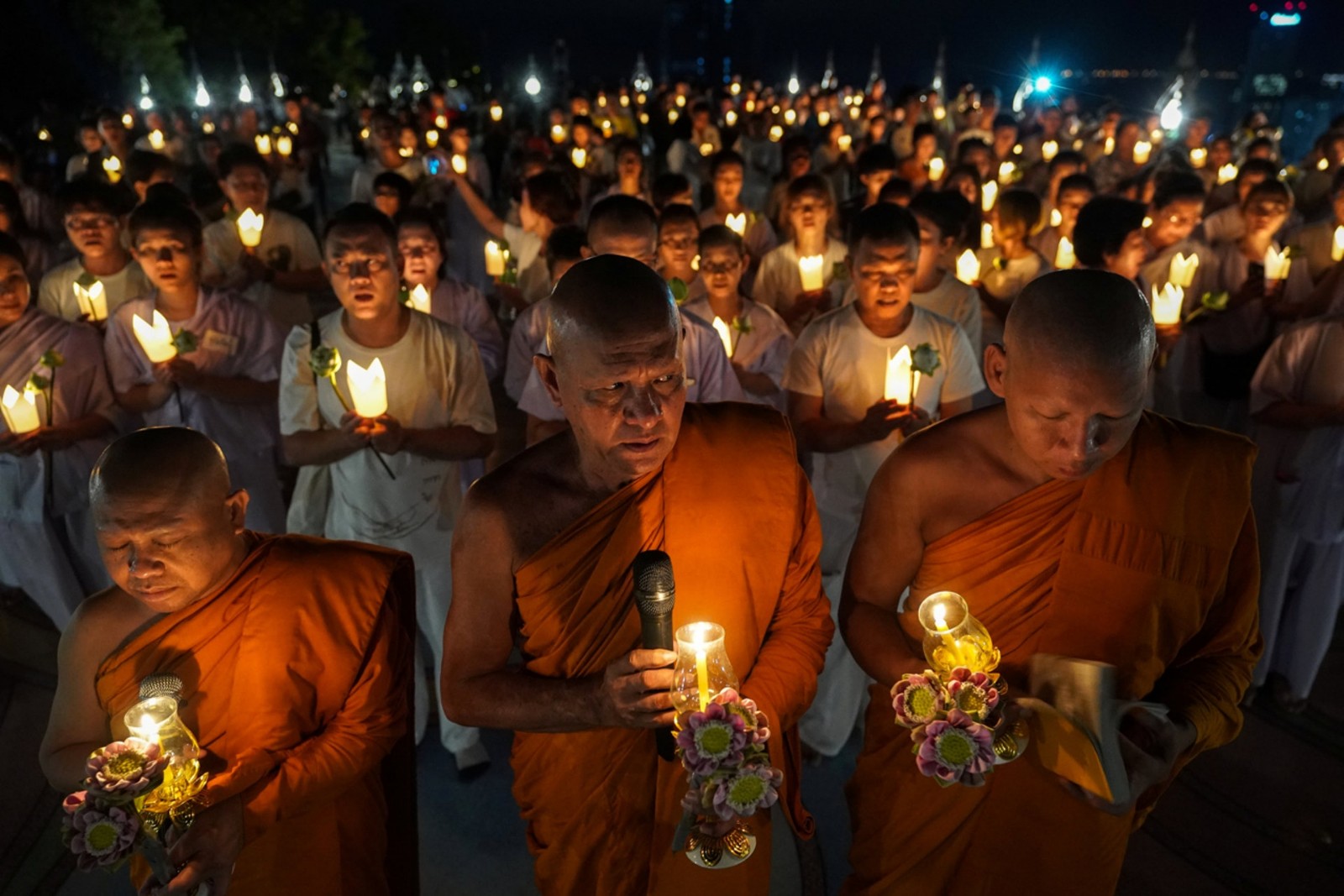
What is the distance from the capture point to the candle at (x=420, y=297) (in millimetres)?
5297

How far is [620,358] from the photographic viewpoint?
2.19 meters

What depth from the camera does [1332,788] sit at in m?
4.02

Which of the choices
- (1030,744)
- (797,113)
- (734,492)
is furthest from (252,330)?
(797,113)

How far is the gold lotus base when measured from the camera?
1.95 m

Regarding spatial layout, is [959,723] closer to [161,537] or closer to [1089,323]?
[1089,323]

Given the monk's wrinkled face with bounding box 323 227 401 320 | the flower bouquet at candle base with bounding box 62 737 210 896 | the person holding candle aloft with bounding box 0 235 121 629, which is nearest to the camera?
the flower bouquet at candle base with bounding box 62 737 210 896

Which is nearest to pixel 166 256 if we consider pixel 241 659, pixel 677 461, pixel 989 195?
pixel 241 659

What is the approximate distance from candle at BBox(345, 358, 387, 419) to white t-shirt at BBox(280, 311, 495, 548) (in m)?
0.36

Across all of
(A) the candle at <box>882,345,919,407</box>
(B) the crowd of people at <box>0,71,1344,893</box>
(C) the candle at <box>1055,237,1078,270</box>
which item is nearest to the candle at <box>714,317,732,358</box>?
(B) the crowd of people at <box>0,71,1344,893</box>

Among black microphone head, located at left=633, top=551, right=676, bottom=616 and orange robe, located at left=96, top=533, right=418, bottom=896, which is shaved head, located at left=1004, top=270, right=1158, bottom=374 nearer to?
black microphone head, located at left=633, top=551, right=676, bottom=616

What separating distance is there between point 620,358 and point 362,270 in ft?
7.01

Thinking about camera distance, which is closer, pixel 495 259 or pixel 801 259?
pixel 801 259

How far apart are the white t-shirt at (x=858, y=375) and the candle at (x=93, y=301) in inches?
150

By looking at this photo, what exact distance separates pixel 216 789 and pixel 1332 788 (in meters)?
4.30
